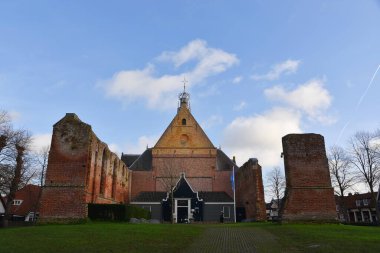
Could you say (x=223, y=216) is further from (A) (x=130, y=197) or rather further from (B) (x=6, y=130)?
(B) (x=6, y=130)

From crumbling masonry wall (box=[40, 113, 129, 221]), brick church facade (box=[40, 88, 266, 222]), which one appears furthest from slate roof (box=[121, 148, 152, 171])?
crumbling masonry wall (box=[40, 113, 129, 221])

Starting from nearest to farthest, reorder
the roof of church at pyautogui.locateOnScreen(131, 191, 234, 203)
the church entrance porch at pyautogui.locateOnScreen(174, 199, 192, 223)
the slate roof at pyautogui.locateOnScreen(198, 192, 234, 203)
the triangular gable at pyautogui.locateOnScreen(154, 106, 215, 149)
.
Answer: the church entrance porch at pyautogui.locateOnScreen(174, 199, 192, 223) < the slate roof at pyautogui.locateOnScreen(198, 192, 234, 203) < the roof of church at pyautogui.locateOnScreen(131, 191, 234, 203) < the triangular gable at pyautogui.locateOnScreen(154, 106, 215, 149)

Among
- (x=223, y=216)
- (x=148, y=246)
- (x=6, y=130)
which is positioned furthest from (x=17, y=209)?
(x=148, y=246)

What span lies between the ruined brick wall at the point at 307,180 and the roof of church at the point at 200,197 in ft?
63.3

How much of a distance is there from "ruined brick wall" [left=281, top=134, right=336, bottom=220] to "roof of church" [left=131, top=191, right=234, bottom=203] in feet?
63.3

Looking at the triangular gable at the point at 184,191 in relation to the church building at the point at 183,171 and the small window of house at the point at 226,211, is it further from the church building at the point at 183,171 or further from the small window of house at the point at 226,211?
the small window of house at the point at 226,211

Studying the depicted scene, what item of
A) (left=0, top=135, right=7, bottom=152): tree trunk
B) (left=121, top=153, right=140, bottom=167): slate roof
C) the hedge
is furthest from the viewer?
(left=121, top=153, right=140, bottom=167): slate roof

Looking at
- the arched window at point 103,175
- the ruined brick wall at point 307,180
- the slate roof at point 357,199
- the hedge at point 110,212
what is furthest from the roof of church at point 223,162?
the slate roof at point 357,199

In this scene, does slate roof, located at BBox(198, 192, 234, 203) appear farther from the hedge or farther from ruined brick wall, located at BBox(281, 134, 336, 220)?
ruined brick wall, located at BBox(281, 134, 336, 220)

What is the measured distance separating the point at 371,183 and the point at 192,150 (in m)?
21.9

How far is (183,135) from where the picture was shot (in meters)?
45.6

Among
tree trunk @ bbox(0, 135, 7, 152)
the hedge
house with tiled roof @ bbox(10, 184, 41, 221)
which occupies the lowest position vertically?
the hedge

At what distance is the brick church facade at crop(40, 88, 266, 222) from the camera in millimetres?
22109

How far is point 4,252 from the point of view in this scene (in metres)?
8.30
